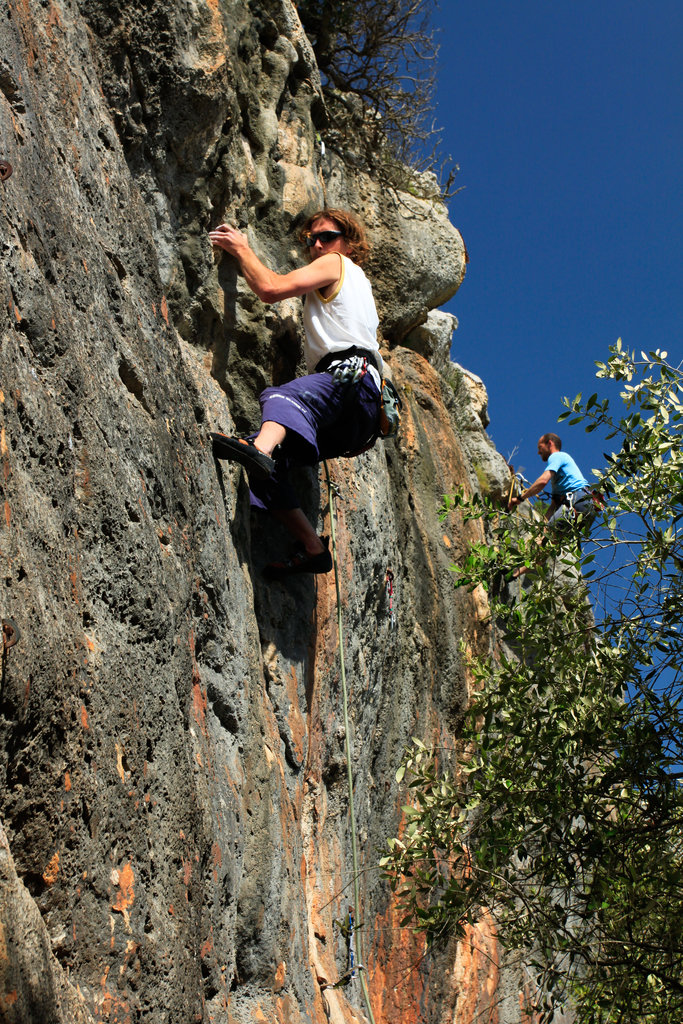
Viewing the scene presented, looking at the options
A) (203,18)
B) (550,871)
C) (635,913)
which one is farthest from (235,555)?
(203,18)

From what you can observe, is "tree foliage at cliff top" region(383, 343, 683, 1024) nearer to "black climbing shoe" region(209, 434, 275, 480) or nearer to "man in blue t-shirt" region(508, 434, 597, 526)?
"black climbing shoe" region(209, 434, 275, 480)

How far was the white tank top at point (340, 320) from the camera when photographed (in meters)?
5.70

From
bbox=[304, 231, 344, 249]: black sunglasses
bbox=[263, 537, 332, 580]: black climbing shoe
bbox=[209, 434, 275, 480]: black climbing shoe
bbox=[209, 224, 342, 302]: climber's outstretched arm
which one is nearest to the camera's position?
bbox=[209, 434, 275, 480]: black climbing shoe

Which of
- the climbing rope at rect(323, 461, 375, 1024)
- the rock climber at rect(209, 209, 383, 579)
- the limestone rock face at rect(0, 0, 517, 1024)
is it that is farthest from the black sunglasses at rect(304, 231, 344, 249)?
the climbing rope at rect(323, 461, 375, 1024)

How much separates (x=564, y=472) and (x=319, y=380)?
21.0 ft

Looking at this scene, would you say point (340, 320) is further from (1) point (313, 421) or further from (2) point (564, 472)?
(2) point (564, 472)

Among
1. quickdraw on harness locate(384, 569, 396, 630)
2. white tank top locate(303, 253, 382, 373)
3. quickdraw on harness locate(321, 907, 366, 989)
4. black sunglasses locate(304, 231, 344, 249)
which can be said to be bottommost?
quickdraw on harness locate(321, 907, 366, 989)

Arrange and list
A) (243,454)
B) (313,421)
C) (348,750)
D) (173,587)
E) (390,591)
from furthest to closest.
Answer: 1. (390,591)
2. (348,750)
3. (313,421)
4. (243,454)
5. (173,587)

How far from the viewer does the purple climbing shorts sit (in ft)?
17.5

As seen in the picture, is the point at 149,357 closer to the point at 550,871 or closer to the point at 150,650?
the point at 150,650

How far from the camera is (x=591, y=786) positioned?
189 inches

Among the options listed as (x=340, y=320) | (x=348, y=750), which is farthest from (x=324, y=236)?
(x=348, y=750)

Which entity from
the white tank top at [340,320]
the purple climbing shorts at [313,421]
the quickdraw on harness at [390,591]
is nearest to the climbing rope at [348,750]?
the purple climbing shorts at [313,421]

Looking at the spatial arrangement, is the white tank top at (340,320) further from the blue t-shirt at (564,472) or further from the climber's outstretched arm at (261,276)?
the blue t-shirt at (564,472)
